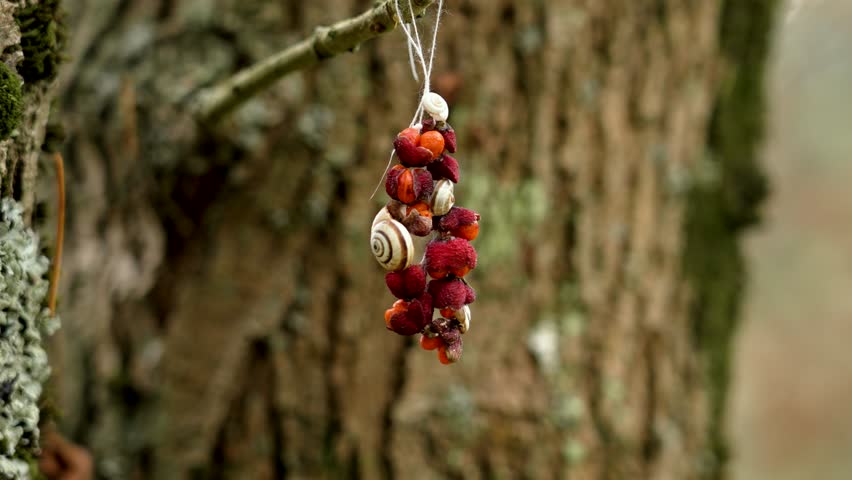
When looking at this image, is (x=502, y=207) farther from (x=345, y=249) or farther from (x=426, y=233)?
(x=426, y=233)

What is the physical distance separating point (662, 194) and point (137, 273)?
4.02ft

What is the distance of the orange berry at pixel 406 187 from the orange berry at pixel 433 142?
0.03 metres

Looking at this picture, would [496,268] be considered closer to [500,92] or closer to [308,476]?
[500,92]

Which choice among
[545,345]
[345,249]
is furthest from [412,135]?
[545,345]

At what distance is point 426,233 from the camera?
905 millimetres

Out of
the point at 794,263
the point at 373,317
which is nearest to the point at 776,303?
the point at 794,263

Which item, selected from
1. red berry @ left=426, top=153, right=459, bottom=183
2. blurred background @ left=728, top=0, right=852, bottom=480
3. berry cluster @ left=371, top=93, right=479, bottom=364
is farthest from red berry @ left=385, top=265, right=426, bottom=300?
blurred background @ left=728, top=0, right=852, bottom=480

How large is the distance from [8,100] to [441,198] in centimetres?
46

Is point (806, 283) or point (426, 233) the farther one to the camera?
point (806, 283)

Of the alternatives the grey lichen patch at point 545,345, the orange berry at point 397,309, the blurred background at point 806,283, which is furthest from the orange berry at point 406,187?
the blurred background at point 806,283

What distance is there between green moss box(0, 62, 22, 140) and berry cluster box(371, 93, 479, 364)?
15.5 inches

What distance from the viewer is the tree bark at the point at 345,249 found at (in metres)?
1.79

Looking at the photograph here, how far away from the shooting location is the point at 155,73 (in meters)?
1.82

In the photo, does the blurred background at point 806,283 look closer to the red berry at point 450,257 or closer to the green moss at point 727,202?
the green moss at point 727,202
